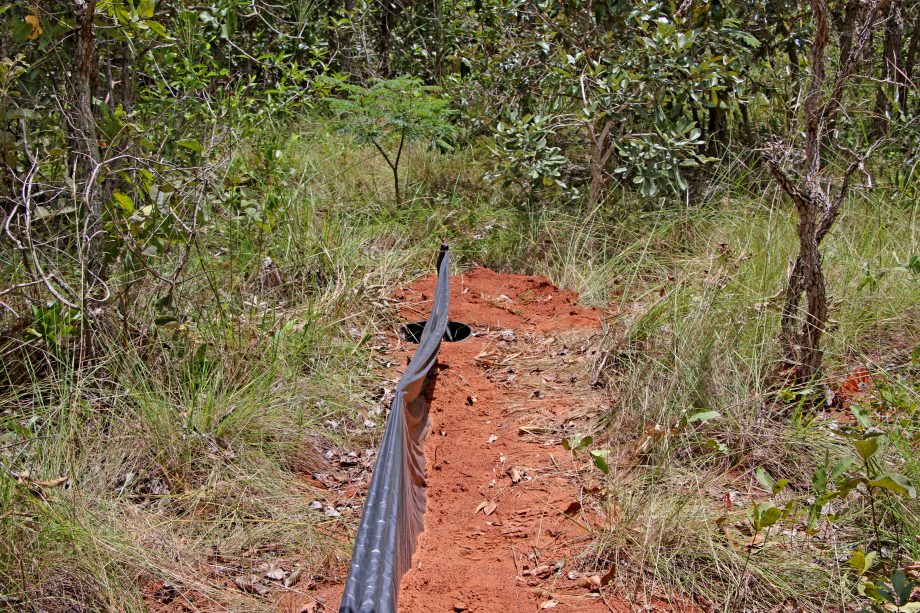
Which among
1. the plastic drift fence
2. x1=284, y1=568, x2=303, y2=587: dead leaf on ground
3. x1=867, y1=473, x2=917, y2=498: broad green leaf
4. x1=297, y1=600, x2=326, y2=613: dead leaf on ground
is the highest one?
x1=867, y1=473, x2=917, y2=498: broad green leaf

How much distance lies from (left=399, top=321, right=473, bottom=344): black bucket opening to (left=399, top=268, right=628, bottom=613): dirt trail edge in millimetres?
113

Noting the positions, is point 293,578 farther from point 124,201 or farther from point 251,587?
point 124,201

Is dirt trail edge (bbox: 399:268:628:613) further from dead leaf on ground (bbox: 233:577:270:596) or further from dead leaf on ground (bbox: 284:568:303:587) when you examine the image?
dead leaf on ground (bbox: 233:577:270:596)

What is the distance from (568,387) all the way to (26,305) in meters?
3.08

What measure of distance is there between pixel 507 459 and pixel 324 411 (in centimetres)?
108

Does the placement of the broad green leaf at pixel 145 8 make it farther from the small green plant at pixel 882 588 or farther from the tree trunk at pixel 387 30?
the tree trunk at pixel 387 30

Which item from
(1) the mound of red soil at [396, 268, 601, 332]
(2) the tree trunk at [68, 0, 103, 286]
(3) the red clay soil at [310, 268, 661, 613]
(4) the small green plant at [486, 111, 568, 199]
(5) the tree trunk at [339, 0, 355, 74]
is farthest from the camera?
(5) the tree trunk at [339, 0, 355, 74]

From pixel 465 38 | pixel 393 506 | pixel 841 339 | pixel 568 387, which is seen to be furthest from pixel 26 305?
pixel 465 38

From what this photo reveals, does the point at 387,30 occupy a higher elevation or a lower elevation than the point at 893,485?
higher

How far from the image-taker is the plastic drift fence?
262 centimetres

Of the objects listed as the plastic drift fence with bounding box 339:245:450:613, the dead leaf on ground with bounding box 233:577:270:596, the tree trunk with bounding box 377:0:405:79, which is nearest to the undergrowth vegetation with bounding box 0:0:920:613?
the dead leaf on ground with bounding box 233:577:270:596

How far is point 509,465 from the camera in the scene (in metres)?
4.33

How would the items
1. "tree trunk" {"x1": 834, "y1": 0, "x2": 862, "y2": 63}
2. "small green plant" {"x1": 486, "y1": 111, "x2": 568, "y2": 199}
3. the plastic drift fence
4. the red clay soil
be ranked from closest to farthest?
the plastic drift fence → the red clay soil → "tree trunk" {"x1": 834, "y1": 0, "x2": 862, "y2": 63} → "small green plant" {"x1": 486, "y1": 111, "x2": 568, "y2": 199}

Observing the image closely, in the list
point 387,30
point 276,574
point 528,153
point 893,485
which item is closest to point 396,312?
point 528,153
